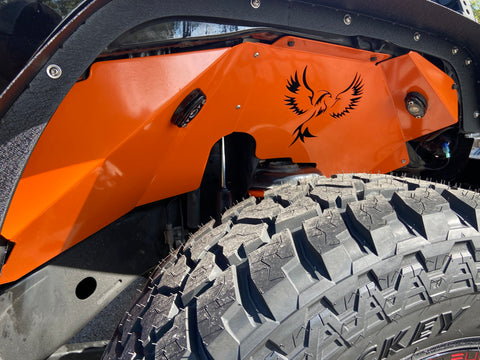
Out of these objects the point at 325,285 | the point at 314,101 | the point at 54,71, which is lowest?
the point at 325,285

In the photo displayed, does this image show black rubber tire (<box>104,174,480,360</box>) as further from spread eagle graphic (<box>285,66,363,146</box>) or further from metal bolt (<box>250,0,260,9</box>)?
metal bolt (<box>250,0,260,9</box>)

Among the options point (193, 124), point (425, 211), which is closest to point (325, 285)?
point (425, 211)

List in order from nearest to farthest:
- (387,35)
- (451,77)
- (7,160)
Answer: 1. (7,160)
2. (387,35)
3. (451,77)

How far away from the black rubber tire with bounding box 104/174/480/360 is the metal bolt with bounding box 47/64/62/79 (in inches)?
22.7

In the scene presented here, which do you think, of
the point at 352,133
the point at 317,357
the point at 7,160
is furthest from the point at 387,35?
the point at 7,160

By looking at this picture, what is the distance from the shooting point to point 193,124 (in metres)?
1.19

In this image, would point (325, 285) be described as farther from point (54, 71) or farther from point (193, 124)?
point (54, 71)

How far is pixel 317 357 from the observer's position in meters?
0.91

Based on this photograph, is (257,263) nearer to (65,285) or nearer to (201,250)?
(201,250)

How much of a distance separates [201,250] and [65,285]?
0.46 meters

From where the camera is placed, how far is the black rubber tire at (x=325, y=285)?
0.89 meters

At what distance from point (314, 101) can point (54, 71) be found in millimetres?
840

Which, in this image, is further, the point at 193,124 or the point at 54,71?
the point at 193,124

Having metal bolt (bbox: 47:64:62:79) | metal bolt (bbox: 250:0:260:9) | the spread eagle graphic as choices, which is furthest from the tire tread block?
metal bolt (bbox: 47:64:62:79)
